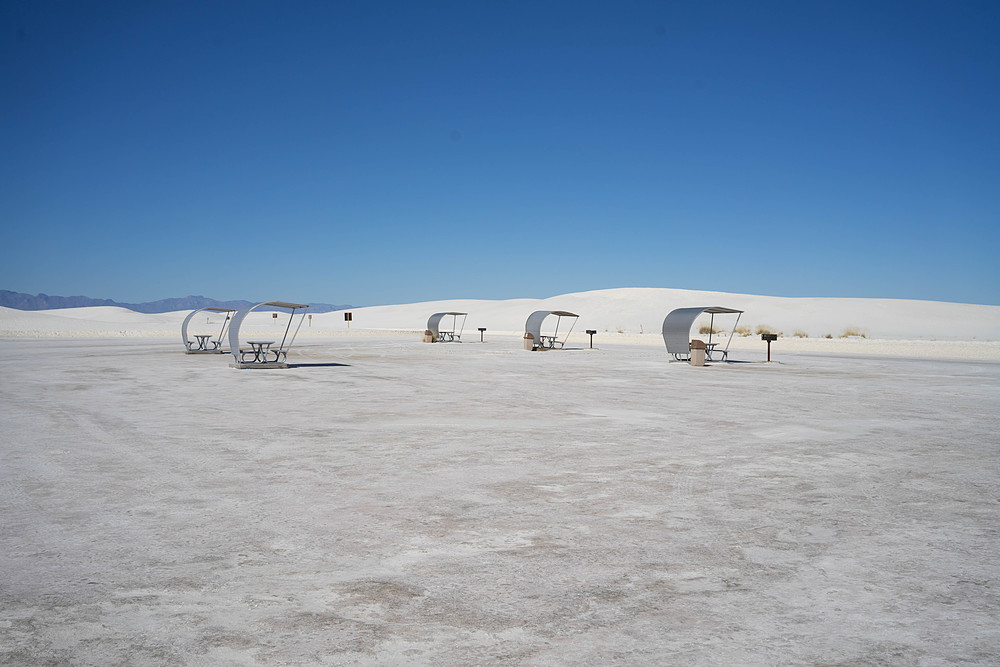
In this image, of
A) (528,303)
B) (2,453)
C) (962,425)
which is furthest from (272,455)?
(528,303)

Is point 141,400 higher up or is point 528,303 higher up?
point 528,303

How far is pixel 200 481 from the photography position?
6805mm

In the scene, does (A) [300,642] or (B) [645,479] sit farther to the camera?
(B) [645,479]

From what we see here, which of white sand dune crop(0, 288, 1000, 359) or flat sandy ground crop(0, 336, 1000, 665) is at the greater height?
white sand dune crop(0, 288, 1000, 359)

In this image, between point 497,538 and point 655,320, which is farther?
point 655,320

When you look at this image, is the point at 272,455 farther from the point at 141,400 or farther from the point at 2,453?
the point at 141,400

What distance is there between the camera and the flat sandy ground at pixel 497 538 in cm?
356

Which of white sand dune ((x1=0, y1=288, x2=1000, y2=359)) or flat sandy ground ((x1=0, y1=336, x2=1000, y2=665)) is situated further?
white sand dune ((x1=0, y1=288, x2=1000, y2=359))

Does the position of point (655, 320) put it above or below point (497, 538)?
above

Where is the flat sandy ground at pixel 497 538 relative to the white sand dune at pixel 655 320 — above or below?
below

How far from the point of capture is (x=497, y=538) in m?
5.12

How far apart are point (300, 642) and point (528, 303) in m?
115

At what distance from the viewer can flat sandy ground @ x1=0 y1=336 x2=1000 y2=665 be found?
11.7 feet

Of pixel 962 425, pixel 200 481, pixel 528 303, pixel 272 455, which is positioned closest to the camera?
pixel 200 481
